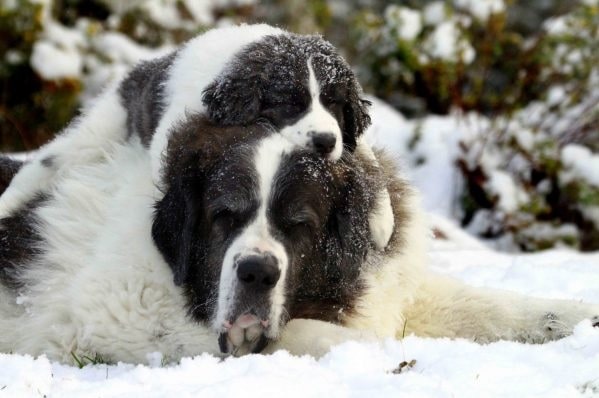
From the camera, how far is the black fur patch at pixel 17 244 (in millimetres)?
3893

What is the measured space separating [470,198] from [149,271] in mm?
5989

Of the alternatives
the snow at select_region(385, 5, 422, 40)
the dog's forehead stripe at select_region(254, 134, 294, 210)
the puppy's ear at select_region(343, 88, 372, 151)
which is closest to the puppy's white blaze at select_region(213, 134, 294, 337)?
the dog's forehead stripe at select_region(254, 134, 294, 210)

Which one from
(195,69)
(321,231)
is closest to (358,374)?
(321,231)

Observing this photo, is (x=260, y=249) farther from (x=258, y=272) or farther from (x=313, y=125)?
(x=313, y=125)

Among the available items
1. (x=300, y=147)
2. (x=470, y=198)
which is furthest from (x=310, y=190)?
(x=470, y=198)

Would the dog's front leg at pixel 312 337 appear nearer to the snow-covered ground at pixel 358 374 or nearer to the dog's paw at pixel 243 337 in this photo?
the dog's paw at pixel 243 337

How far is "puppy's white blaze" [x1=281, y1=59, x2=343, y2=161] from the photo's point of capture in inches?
146

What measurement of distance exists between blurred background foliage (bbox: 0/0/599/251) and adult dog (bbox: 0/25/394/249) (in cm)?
384

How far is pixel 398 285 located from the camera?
154 inches

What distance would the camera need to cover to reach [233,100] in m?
4.00

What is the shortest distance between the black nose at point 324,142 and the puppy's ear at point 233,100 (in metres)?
0.32

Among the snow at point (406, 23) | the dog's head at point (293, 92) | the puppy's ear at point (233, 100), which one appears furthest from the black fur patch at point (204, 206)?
the snow at point (406, 23)

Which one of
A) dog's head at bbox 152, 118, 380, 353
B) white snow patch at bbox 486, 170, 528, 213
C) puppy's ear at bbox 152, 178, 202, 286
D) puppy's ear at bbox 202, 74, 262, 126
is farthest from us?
white snow patch at bbox 486, 170, 528, 213

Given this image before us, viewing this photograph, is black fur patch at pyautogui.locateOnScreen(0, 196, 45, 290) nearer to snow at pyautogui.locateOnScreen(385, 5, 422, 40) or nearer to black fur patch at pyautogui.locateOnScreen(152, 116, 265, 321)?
black fur patch at pyautogui.locateOnScreen(152, 116, 265, 321)
